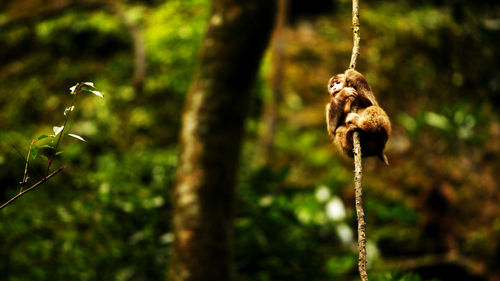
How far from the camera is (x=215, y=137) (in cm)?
281

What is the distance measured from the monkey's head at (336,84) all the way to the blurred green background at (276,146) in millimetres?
1073

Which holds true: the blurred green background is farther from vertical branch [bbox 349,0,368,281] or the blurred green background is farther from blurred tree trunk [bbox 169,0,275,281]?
vertical branch [bbox 349,0,368,281]

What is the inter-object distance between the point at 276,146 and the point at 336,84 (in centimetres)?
546

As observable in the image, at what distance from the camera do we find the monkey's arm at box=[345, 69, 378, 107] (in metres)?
1.13

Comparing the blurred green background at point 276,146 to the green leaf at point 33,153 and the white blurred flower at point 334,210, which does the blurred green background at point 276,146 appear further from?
the green leaf at point 33,153

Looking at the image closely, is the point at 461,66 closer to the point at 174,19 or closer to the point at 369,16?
the point at 369,16

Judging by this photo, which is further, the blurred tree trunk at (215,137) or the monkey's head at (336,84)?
the blurred tree trunk at (215,137)

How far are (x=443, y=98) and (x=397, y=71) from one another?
3.66 ft

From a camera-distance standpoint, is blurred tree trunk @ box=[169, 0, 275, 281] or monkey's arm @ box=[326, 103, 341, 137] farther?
blurred tree trunk @ box=[169, 0, 275, 281]

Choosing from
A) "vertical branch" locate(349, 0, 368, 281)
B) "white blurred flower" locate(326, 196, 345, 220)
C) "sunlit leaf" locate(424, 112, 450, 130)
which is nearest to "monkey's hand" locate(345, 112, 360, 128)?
"vertical branch" locate(349, 0, 368, 281)

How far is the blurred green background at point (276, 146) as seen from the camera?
3.47 m

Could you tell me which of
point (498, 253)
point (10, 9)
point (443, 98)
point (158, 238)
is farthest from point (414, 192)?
point (10, 9)

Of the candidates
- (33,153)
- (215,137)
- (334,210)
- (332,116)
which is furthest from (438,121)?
(33,153)

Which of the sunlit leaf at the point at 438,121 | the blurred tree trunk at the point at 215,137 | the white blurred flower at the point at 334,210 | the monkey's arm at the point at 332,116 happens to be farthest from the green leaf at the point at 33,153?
the sunlit leaf at the point at 438,121
